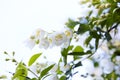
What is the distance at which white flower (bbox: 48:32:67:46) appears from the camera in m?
0.94

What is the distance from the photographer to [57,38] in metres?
0.94

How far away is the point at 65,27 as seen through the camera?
0.97 metres

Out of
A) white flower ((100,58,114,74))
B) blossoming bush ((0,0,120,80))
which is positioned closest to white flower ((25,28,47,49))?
blossoming bush ((0,0,120,80))

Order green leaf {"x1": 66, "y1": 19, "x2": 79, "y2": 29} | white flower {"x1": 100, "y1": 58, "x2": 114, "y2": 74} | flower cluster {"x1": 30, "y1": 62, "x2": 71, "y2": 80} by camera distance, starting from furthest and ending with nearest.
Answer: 1. white flower {"x1": 100, "y1": 58, "x2": 114, "y2": 74}
2. green leaf {"x1": 66, "y1": 19, "x2": 79, "y2": 29}
3. flower cluster {"x1": 30, "y1": 62, "x2": 71, "y2": 80}

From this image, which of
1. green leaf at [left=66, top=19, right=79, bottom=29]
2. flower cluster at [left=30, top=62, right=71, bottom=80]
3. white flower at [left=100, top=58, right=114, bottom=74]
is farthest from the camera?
white flower at [left=100, top=58, right=114, bottom=74]

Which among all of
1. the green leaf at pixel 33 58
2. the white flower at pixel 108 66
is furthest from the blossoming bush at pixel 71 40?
the white flower at pixel 108 66

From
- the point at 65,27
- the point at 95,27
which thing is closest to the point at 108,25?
the point at 95,27

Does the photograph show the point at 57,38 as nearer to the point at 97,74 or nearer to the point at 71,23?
the point at 71,23

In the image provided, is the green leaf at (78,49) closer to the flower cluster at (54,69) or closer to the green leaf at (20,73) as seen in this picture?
the flower cluster at (54,69)

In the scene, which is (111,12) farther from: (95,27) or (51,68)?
(51,68)

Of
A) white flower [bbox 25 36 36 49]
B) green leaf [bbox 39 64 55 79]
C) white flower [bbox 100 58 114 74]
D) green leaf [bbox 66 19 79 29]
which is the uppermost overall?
white flower [bbox 100 58 114 74]

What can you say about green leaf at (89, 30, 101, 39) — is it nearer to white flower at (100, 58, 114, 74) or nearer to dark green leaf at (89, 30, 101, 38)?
dark green leaf at (89, 30, 101, 38)

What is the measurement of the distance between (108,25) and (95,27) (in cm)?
5

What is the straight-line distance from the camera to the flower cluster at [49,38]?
36.7 inches
